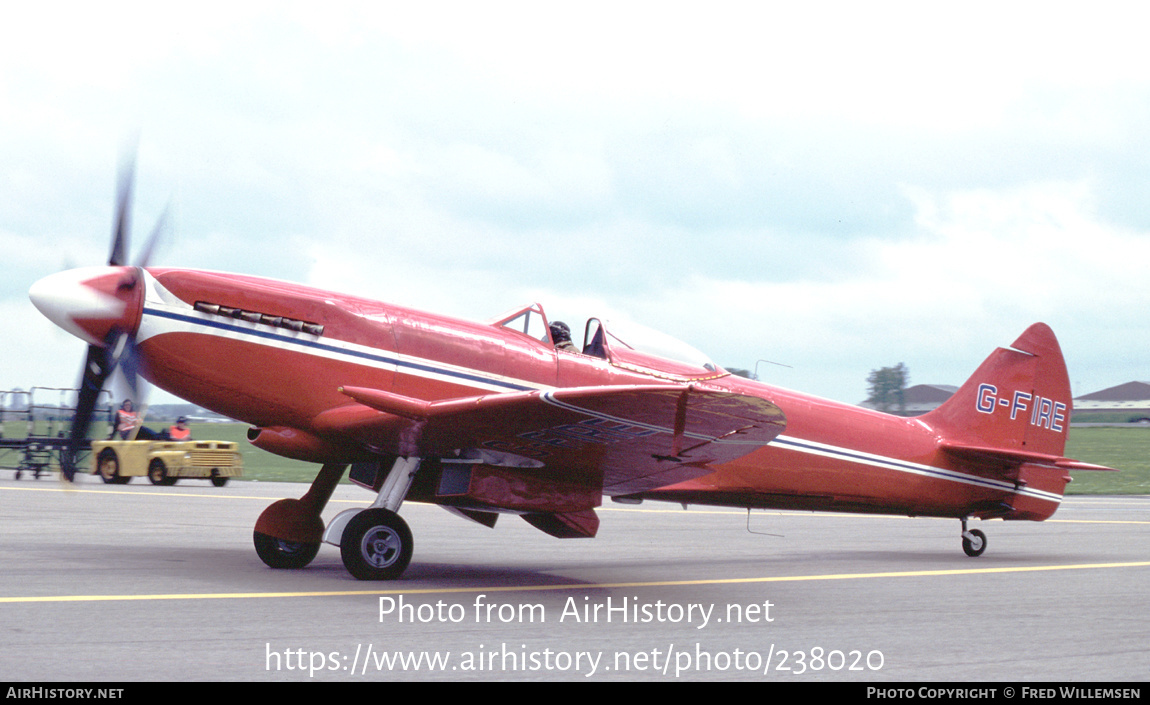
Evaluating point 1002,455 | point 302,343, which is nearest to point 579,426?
point 302,343

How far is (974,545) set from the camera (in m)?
11.7

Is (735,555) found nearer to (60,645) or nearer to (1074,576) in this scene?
(1074,576)

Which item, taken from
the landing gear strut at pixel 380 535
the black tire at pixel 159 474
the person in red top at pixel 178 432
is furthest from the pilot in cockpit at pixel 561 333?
the person in red top at pixel 178 432

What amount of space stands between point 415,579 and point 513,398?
2270mm

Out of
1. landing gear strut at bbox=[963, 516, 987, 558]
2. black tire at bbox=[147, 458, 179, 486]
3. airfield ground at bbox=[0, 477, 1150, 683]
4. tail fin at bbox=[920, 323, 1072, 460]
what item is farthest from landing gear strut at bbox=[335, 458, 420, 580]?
black tire at bbox=[147, 458, 179, 486]

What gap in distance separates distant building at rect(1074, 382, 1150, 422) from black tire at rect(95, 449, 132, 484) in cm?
9870

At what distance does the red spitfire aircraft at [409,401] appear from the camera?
7.27 m

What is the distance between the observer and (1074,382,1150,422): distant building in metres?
108

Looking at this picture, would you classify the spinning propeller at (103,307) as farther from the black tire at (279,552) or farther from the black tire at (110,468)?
the black tire at (110,468)

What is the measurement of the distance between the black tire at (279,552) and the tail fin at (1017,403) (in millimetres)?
7238

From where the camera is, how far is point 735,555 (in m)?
11.5

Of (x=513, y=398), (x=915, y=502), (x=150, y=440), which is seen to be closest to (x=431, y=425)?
(x=513, y=398)

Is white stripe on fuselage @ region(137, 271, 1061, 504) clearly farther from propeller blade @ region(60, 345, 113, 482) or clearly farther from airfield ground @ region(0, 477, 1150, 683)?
airfield ground @ region(0, 477, 1150, 683)
